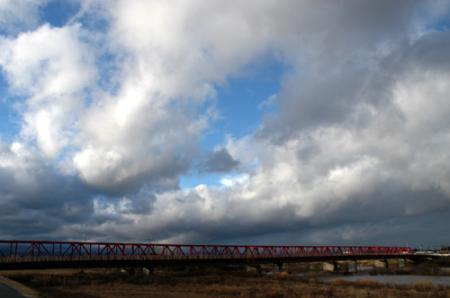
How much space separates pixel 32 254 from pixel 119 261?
48.4 feet

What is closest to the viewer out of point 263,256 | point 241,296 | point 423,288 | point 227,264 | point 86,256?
point 241,296

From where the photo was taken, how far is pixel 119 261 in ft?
255

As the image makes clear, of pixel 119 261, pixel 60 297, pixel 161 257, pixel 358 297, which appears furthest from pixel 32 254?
pixel 358 297

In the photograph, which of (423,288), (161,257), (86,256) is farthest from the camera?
(161,257)

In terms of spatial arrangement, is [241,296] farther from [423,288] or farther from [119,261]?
[119,261]

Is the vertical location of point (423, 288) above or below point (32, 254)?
below

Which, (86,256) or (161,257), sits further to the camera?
(161,257)

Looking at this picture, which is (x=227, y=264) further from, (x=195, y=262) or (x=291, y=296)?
(x=291, y=296)

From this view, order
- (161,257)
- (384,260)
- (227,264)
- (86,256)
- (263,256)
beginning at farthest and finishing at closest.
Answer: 1. (384,260)
2. (263,256)
3. (227,264)
4. (161,257)
5. (86,256)

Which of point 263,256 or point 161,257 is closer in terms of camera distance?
point 161,257

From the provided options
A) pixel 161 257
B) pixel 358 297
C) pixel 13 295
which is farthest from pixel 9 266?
pixel 358 297

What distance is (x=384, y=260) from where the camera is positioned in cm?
12875

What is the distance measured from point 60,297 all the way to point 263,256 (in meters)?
73.3

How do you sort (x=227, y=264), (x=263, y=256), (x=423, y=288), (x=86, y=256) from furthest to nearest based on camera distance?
(x=263, y=256) < (x=227, y=264) < (x=86, y=256) < (x=423, y=288)
